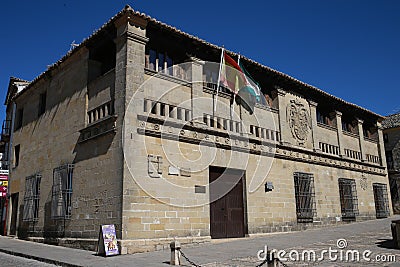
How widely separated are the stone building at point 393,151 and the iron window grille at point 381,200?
4.62 meters

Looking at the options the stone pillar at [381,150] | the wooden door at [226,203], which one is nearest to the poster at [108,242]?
the wooden door at [226,203]

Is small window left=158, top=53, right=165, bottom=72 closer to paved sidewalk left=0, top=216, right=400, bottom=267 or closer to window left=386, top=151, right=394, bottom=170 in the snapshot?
paved sidewalk left=0, top=216, right=400, bottom=267

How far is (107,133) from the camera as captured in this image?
1050cm

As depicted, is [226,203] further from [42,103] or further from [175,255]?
[42,103]

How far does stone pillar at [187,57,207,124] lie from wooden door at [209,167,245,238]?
186 centimetres

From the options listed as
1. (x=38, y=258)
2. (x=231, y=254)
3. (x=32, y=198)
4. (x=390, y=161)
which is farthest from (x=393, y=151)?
(x=38, y=258)

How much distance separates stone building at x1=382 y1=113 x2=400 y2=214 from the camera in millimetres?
25406

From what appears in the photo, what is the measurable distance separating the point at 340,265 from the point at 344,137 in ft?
46.3

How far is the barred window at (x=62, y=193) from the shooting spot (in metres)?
11.9

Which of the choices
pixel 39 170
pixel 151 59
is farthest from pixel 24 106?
pixel 151 59

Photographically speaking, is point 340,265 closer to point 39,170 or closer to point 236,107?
point 236,107

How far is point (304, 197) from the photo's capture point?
15.4 meters

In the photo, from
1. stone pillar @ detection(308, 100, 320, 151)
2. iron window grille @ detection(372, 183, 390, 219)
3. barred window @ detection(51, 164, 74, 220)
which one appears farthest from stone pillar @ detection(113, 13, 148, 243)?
iron window grille @ detection(372, 183, 390, 219)

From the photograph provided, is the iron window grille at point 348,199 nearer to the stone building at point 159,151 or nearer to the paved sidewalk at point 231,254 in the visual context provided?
the stone building at point 159,151
